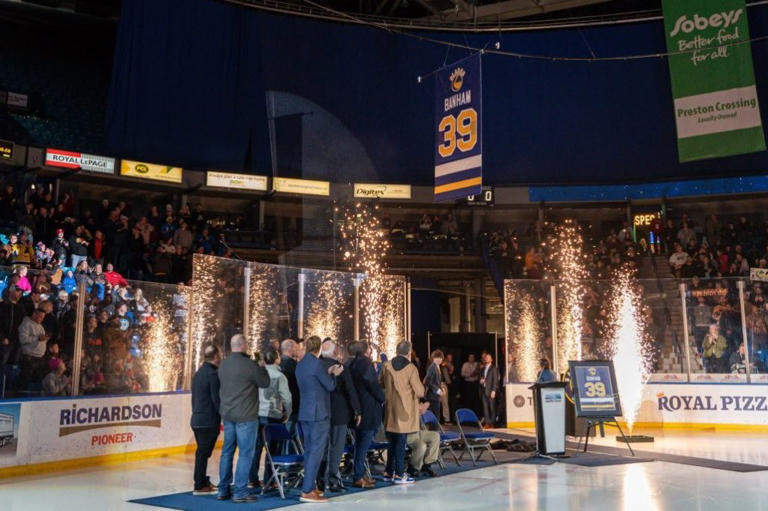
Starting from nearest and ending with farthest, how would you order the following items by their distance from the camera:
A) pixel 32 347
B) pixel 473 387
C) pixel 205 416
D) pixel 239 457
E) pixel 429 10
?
pixel 239 457
pixel 205 416
pixel 32 347
pixel 473 387
pixel 429 10

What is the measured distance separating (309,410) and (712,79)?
1071 centimetres

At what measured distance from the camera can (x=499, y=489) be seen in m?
8.38

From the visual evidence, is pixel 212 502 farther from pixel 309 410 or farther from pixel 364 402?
pixel 364 402

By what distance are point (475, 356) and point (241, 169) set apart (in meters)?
10.5

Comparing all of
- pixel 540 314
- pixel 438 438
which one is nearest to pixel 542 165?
pixel 540 314

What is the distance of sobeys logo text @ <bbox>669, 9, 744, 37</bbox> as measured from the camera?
14461 mm

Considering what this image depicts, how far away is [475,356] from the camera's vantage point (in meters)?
17.8

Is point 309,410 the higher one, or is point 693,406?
point 309,410

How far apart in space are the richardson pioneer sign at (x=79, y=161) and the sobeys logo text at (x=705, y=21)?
1492cm

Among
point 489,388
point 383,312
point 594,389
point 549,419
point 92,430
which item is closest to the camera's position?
point 92,430

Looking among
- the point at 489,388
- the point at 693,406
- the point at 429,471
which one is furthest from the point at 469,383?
the point at 429,471

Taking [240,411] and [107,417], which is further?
[107,417]

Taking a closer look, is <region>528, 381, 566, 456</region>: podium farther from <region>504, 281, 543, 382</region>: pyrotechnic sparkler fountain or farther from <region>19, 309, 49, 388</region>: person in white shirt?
<region>19, 309, 49, 388</region>: person in white shirt

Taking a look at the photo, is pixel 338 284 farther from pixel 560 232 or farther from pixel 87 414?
A: pixel 560 232
